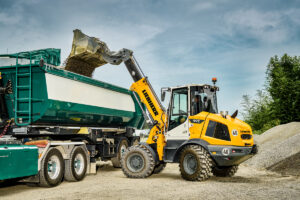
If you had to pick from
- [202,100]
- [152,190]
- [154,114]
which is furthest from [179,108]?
[152,190]

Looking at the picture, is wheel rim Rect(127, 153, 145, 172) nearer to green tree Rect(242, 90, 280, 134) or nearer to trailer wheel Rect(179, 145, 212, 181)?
trailer wheel Rect(179, 145, 212, 181)

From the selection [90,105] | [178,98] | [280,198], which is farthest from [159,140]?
[280,198]

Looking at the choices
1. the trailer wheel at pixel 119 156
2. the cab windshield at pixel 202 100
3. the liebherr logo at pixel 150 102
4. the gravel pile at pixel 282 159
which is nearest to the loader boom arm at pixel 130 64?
the liebherr logo at pixel 150 102

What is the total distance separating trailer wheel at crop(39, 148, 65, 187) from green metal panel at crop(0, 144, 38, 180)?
0.35m

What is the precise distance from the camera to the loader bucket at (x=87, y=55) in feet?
35.3

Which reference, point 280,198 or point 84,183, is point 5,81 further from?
point 280,198

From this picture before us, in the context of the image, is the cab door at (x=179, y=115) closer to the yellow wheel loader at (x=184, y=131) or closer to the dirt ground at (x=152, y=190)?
the yellow wheel loader at (x=184, y=131)

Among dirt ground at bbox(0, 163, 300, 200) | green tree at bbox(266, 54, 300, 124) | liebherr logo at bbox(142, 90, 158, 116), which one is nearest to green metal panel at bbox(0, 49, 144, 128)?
dirt ground at bbox(0, 163, 300, 200)

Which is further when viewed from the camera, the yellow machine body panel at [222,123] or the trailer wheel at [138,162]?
the trailer wheel at [138,162]

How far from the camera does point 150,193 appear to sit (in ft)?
25.5

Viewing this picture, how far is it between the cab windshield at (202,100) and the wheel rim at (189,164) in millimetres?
1346

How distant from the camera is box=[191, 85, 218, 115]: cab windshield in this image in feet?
33.8

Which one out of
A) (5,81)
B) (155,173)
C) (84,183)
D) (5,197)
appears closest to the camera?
(5,197)

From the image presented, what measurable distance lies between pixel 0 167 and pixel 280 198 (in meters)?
5.90
